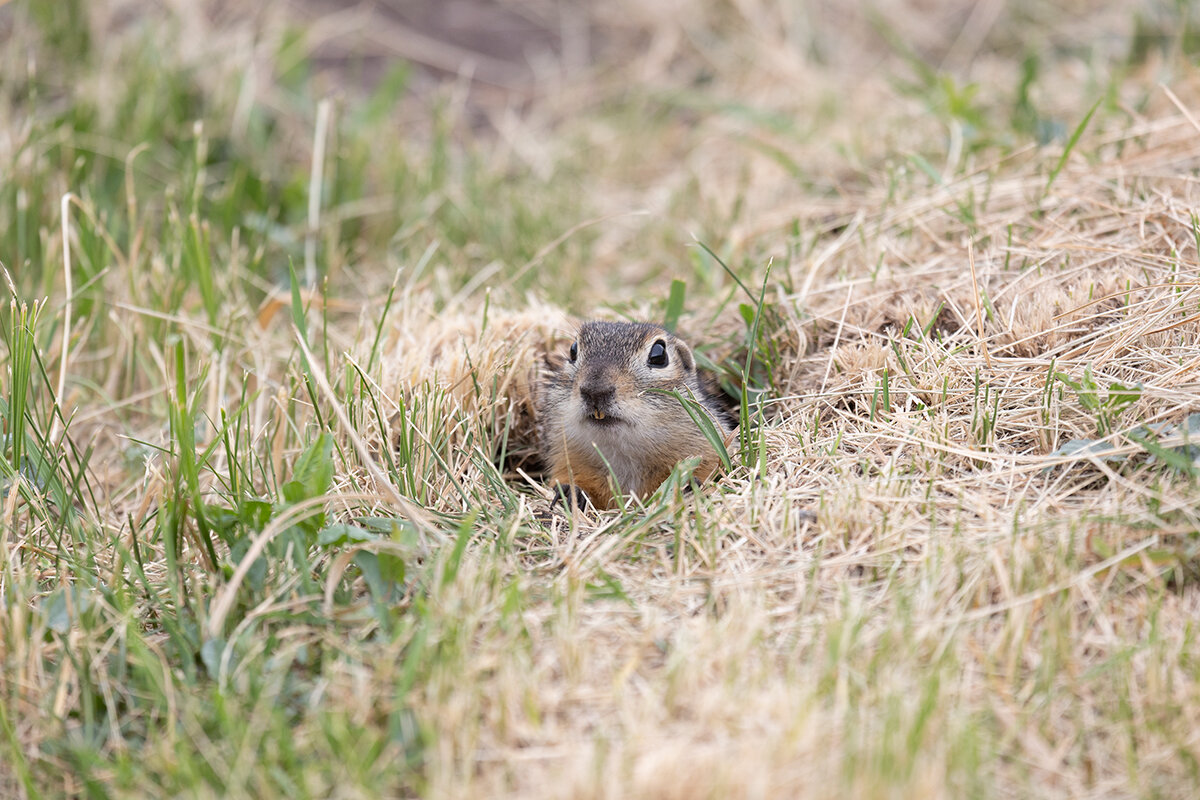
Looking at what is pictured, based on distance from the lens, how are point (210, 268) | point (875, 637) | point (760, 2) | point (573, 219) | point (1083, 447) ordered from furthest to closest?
1. point (760, 2)
2. point (573, 219)
3. point (210, 268)
4. point (1083, 447)
5. point (875, 637)

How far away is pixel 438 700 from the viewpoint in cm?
246

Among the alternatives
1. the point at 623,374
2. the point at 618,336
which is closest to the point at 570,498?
the point at 623,374

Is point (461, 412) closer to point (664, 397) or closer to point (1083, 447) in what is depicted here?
point (664, 397)

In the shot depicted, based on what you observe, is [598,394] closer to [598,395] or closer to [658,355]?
[598,395]

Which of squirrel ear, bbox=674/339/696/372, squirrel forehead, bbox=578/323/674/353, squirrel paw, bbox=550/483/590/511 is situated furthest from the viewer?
squirrel ear, bbox=674/339/696/372

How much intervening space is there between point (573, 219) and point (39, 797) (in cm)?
407

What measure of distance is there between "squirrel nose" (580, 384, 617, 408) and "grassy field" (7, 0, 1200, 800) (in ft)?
1.15

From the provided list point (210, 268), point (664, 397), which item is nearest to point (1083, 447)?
point (664, 397)

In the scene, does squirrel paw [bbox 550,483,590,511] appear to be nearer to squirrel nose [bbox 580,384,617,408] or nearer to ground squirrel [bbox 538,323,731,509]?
ground squirrel [bbox 538,323,731,509]

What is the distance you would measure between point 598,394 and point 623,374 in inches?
6.3

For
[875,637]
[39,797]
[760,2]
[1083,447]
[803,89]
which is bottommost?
[39,797]

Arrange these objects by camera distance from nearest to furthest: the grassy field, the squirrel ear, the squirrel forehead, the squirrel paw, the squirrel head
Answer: the grassy field
the squirrel paw
the squirrel head
the squirrel forehead
the squirrel ear

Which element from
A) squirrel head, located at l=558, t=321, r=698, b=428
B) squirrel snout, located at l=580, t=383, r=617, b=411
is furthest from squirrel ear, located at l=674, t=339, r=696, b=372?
squirrel snout, located at l=580, t=383, r=617, b=411

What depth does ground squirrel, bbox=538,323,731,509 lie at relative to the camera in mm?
3689
